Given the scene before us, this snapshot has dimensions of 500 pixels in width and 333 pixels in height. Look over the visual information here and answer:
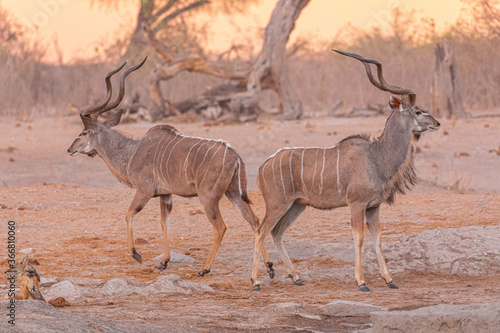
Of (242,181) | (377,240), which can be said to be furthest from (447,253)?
(242,181)

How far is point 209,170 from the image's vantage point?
20.7ft

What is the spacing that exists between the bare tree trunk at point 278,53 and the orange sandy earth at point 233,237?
4.60 meters

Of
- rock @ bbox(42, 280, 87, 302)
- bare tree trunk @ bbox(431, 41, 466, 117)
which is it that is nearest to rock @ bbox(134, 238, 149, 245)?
rock @ bbox(42, 280, 87, 302)

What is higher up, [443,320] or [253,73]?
[253,73]

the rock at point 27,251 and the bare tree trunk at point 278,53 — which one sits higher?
the bare tree trunk at point 278,53

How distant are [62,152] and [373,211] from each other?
10035 millimetres

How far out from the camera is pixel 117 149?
7.21 m

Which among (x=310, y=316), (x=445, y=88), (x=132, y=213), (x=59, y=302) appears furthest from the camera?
(x=445, y=88)

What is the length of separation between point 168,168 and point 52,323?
3.02 meters

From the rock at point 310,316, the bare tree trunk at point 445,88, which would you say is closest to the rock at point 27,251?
the rock at point 310,316

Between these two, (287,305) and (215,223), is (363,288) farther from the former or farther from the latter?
(215,223)

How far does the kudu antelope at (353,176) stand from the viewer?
5727 mm

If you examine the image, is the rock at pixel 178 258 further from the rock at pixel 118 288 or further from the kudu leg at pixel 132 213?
the rock at pixel 118 288

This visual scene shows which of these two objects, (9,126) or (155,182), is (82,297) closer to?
(155,182)
